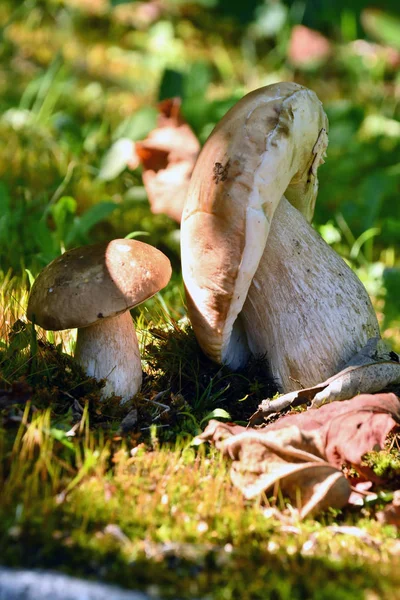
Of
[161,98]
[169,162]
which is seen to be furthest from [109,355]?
[161,98]

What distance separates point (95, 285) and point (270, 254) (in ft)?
2.44

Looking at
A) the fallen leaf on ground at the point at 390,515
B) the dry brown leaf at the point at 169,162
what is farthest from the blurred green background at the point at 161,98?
the fallen leaf on ground at the point at 390,515

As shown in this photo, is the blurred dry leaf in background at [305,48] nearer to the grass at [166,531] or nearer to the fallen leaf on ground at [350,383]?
the fallen leaf on ground at [350,383]

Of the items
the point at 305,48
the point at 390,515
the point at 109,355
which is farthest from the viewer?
the point at 305,48

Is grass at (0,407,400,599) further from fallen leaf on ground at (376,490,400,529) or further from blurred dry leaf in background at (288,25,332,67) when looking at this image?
blurred dry leaf in background at (288,25,332,67)

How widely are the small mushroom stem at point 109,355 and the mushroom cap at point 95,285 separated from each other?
25cm

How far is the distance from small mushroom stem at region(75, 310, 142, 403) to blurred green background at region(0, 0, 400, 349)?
27.1 inches

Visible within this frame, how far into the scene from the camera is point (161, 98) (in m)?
4.58

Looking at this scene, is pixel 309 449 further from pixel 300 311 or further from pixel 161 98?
pixel 161 98

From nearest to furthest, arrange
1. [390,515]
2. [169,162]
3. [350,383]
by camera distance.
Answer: [390,515] → [350,383] → [169,162]

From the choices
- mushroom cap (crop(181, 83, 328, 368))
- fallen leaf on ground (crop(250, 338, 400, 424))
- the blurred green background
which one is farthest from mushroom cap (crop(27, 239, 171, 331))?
the blurred green background

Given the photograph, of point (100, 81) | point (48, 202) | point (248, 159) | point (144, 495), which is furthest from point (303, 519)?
point (100, 81)

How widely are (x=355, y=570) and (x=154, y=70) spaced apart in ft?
18.0

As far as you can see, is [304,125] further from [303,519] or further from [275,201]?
[303,519]
